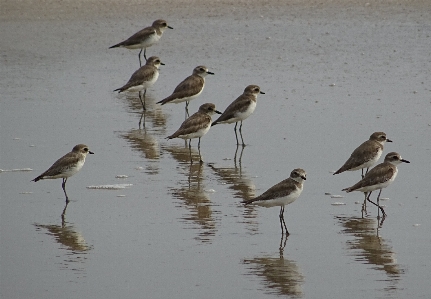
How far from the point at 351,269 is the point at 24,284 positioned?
128 inches

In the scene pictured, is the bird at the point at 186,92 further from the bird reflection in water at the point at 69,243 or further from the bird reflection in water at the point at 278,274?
the bird reflection in water at the point at 278,274

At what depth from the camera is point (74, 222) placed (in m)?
11.1

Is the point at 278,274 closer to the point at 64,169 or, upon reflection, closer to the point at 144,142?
the point at 64,169

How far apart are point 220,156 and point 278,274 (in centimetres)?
523

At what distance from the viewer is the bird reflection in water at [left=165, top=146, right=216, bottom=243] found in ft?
35.6

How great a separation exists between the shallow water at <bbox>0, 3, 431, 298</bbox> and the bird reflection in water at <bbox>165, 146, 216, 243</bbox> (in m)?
0.03

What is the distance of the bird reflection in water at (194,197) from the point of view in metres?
10.9

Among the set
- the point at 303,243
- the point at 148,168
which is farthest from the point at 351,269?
the point at 148,168

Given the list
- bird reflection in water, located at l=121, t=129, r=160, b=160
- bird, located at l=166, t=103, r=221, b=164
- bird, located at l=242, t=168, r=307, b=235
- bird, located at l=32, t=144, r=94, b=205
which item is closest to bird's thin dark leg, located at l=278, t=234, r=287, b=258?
bird, located at l=242, t=168, r=307, b=235

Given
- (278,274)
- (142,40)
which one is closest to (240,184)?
(278,274)

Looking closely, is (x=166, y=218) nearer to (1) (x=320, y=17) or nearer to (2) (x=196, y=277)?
(2) (x=196, y=277)

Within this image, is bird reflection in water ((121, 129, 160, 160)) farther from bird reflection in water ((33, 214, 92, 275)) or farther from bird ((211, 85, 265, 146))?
bird reflection in water ((33, 214, 92, 275))

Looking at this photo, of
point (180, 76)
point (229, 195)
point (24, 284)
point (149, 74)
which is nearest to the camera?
point (24, 284)

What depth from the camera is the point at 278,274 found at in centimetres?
943
